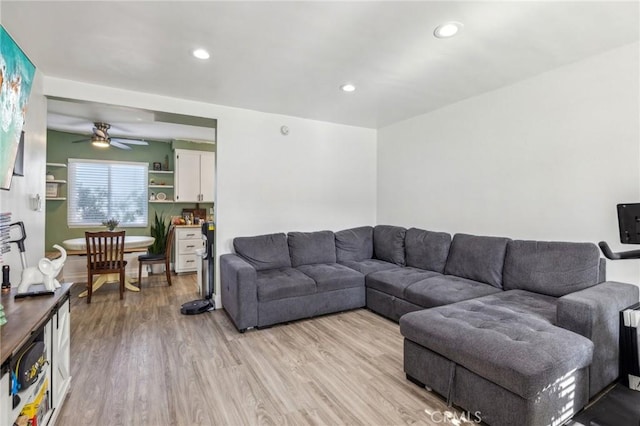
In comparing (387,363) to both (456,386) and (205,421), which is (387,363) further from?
(205,421)

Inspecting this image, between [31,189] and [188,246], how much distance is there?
3061mm

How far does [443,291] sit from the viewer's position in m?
2.76

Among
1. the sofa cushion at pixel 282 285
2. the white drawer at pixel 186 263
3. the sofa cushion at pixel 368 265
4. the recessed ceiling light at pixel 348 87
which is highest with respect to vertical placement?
the recessed ceiling light at pixel 348 87

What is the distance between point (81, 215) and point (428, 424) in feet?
19.8

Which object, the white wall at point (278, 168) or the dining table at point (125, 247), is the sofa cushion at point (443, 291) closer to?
the white wall at point (278, 168)

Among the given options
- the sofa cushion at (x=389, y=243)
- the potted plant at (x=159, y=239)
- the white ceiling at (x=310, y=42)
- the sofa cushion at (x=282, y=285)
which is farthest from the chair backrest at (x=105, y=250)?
the sofa cushion at (x=389, y=243)

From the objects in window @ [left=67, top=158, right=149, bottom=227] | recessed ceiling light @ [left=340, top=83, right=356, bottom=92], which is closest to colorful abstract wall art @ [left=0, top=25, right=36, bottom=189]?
recessed ceiling light @ [left=340, top=83, right=356, bottom=92]

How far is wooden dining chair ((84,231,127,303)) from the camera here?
3.89 meters

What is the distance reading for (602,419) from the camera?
5.72 feet

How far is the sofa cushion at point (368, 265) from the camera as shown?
3.72m

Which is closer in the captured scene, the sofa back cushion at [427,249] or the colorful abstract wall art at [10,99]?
the colorful abstract wall art at [10,99]

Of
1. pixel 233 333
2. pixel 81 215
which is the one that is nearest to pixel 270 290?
pixel 233 333

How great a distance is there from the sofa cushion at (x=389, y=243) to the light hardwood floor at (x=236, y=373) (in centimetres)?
91

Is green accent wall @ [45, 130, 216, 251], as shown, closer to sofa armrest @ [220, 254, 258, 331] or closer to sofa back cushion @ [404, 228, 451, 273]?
sofa armrest @ [220, 254, 258, 331]
